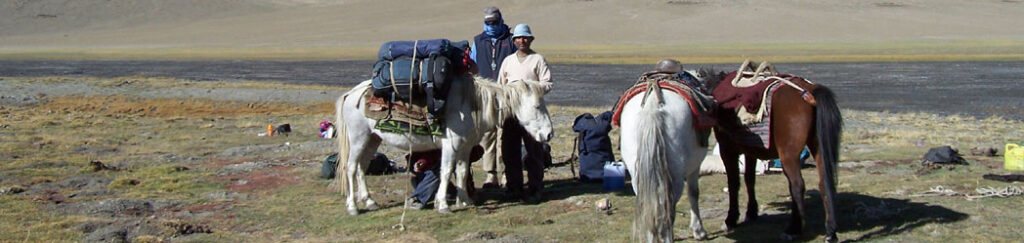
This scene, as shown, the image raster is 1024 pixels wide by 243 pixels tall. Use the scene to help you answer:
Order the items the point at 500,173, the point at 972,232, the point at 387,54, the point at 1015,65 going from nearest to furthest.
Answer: the point at 972,232 < the point at 387,54 < the point at 500,173 < the point at 1015,65

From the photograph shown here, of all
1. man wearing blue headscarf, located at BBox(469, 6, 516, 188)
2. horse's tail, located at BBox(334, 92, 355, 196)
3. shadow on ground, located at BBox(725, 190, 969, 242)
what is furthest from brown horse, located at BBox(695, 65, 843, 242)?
horse's tail, located at BBox(334, 92, 355, 196)

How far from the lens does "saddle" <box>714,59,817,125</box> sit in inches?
242

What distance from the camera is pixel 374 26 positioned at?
91.9 metres

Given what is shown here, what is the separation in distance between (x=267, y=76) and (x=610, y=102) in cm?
1794

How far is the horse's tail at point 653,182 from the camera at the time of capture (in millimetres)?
5426

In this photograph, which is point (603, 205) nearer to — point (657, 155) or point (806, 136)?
point (806, 136)

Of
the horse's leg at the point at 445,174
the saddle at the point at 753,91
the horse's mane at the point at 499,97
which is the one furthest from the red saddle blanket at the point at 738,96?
the horse's leg at the point at 445,174

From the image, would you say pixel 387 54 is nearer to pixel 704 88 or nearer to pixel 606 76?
pixel 704 88

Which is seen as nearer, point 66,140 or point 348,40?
point 66,140

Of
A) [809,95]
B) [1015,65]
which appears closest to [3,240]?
[809,95]

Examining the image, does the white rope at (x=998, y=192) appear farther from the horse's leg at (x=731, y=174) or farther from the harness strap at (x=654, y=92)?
the harness strap at (x=654, y=92)

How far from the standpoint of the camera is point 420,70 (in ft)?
24.9

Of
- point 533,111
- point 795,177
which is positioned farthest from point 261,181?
point 795,177

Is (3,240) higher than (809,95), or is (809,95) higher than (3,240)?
(809,95)
